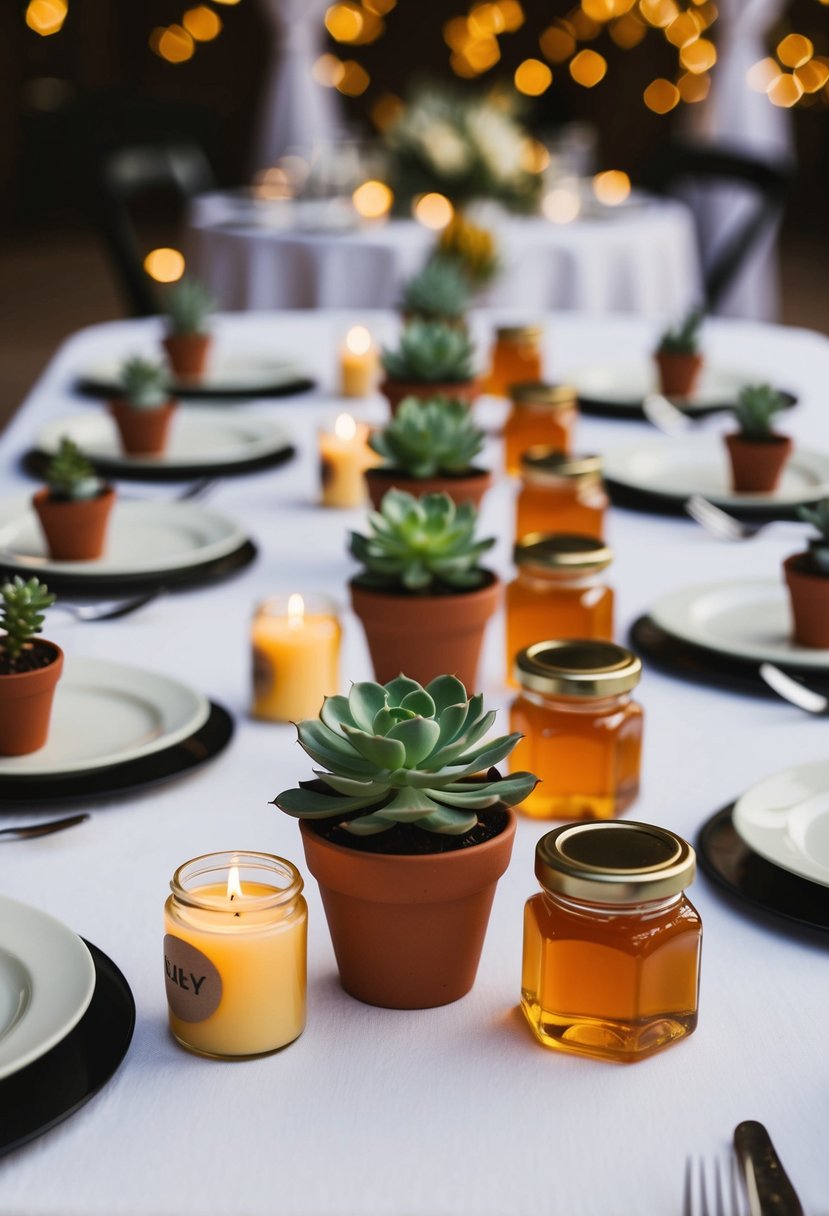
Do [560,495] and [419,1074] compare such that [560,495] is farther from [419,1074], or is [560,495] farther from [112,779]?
[419,1074]

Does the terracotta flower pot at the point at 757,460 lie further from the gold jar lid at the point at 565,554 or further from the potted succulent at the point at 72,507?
the potted succulent at the point at 72,507

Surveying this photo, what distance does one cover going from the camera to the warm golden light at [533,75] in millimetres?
9398

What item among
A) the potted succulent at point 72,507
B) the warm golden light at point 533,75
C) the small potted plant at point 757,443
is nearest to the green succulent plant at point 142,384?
the potted succulent at point 72,507

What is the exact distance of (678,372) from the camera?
2057 millimetres

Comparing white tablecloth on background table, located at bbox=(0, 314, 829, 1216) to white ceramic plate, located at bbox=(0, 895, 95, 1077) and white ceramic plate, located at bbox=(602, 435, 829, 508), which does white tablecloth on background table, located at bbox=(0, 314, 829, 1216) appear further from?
white ceramic plate, located at bbox=(602, 435, 829, 508)

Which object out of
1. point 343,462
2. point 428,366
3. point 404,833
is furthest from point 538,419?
point 404,833

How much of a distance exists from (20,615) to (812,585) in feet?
1.96

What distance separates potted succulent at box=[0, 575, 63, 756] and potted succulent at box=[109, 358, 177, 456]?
772mm

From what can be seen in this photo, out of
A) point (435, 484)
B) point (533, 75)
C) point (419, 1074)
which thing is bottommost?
point (419, 1074)

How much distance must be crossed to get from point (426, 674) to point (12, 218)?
Answer: 915 cm

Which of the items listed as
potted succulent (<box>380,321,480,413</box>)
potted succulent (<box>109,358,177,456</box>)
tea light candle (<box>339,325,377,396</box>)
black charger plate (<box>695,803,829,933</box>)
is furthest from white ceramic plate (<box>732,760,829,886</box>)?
tea light candle (<box>339,325,377,396</box>)

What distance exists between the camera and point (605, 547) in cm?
111

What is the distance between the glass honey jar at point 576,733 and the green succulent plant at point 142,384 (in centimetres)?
89

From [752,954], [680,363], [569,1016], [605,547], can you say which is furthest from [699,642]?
[680,363]
